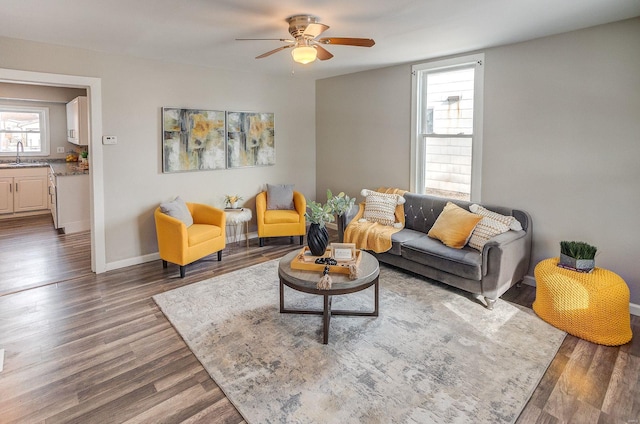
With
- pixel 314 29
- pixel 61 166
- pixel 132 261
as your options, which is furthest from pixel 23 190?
pixel 314 29

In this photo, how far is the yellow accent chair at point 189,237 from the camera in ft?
13.1

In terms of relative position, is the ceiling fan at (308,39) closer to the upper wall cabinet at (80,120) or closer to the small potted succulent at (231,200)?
the small potted succulent at (231,200)

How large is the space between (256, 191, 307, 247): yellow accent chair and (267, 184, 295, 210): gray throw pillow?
135 mm

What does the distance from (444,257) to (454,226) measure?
42 cm

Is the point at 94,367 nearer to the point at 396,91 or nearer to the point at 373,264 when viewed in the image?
the point at 373,264

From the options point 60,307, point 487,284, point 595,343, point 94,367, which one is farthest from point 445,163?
point 60,307

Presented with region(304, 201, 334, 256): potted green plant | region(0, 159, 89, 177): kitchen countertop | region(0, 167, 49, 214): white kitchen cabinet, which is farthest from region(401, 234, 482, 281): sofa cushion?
region(0, 167, 49, 214): white kitchen cabinet

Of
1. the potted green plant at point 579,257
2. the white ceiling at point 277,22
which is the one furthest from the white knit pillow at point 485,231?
the white ceiling at point 277,22

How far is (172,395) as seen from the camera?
2.26 meters

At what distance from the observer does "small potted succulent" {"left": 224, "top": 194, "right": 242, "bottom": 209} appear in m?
5.25

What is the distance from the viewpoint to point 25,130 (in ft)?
23.8

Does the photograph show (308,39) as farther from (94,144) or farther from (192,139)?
(94,144)

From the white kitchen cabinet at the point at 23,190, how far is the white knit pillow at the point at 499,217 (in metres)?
7.55

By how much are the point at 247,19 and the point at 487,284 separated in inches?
122
